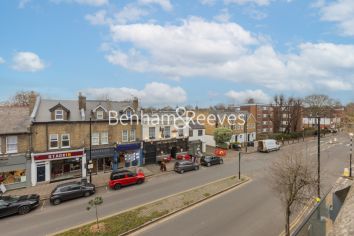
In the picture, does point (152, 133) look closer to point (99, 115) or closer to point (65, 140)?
point (99, 115)

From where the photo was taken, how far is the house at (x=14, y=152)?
23875 millimetres

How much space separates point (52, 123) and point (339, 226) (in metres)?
27.9

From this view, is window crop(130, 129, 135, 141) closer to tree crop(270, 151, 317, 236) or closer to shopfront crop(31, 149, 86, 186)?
shopfront crop(31, 149, 86, 186)

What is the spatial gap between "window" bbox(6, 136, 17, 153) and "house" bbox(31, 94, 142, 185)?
166 centimetres

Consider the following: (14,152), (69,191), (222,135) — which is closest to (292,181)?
(69,191)

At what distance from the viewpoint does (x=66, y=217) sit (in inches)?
699

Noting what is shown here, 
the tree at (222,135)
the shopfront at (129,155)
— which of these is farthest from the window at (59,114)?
the tree at (222,135)

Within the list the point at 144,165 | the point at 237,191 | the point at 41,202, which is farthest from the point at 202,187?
the point at 41,202

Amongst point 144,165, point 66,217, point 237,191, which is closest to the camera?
point 66,217

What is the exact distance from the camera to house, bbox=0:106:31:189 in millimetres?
23875

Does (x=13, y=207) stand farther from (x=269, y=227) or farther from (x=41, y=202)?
(x=269, y=227)

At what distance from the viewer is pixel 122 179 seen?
24781mm

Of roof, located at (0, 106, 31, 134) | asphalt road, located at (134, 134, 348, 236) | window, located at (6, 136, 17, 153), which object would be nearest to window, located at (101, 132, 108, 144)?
roof, located at (0, 106, 31, 134)

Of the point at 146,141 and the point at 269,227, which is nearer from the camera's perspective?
the point at 269,227
